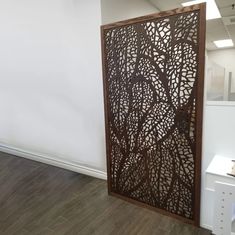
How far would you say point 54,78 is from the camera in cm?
322

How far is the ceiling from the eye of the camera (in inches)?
160

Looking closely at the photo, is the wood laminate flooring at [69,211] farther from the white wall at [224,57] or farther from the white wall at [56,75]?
the white wall at [224,57]

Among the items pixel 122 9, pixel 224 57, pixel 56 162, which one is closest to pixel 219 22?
pixel 224 57

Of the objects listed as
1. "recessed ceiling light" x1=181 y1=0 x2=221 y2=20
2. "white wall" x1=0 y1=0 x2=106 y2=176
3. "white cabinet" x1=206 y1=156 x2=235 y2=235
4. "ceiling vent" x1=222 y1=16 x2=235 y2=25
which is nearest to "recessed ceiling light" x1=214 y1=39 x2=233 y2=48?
"ceiling vent" x1=222 y1=16 x2=235 y2=25

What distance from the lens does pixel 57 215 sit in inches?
91.2

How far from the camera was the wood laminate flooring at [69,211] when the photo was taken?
2096 millimetres

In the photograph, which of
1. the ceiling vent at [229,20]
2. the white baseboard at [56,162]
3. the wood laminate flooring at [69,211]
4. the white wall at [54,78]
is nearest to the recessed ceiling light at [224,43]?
the ceiling vent at [229,20]

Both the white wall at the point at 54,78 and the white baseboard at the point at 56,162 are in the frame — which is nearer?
the white wall at the point at 54,78

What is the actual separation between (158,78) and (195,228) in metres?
1.40

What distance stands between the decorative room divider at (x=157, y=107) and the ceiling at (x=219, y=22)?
2219 millimetres

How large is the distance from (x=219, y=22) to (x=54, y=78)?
402 centimetres

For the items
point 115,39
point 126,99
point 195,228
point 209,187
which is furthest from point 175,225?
point 115,39

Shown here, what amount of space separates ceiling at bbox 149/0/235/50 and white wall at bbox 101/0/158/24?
1.06ft

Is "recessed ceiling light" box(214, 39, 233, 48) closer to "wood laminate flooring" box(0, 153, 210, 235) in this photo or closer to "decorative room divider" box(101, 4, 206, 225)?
"decorative room divider" box(101, 4, 206, 225)
